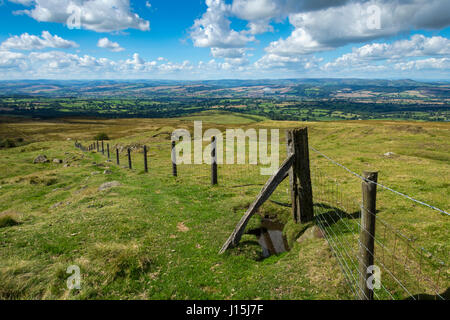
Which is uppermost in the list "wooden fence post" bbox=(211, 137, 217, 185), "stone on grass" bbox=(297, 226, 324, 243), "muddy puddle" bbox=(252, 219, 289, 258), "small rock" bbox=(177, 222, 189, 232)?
"wooden fence post" bbox=(211, 137, 217, 185)

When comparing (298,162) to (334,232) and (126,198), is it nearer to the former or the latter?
(334,232)

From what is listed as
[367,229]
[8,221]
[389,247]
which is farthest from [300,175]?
[8,221]

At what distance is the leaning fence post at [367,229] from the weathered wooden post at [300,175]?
12.0 ft

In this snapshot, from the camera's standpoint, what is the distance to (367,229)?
498cm

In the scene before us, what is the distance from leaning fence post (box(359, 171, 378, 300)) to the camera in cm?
477

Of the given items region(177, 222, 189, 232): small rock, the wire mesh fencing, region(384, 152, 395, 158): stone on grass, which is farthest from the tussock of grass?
region(384, 152, 395, 158): stone on grass

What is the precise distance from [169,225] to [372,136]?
34533mm

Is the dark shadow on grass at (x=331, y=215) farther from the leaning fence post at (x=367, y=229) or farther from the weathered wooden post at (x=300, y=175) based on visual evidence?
the leaning fence post at (x=367, y=229)

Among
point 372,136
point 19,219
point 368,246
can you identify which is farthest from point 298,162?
point 372,136

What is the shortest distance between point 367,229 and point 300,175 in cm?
383

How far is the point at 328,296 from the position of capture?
5.82 m

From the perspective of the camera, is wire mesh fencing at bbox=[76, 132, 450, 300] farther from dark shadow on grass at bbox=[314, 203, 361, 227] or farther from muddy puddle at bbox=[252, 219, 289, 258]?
muddy puddle at bbox=[252, 219, 289, 258]

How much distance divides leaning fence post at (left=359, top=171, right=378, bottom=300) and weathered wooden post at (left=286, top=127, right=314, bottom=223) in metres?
3.65
